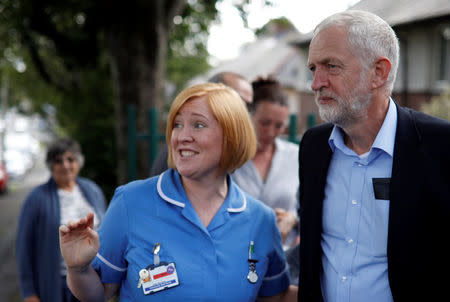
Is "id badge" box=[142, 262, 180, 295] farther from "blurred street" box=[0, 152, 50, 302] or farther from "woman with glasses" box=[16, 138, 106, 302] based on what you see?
"blurred street" box=[0, 152, 50, 302]

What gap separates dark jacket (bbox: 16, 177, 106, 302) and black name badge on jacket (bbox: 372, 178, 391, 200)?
270cm

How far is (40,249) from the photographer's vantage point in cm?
367

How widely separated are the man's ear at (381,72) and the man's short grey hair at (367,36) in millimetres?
22

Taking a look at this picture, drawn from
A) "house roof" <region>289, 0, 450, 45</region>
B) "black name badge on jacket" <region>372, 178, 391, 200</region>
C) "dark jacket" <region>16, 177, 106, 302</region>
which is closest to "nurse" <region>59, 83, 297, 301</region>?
"black name badge on jacket" <region>372, 178, 391, 200</region>

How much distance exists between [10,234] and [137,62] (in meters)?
6.10

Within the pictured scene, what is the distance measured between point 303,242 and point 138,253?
0.72 meters

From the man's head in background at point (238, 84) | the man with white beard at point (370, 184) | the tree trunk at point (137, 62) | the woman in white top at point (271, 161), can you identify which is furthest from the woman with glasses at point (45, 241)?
the tree trunk at point (137, 62)

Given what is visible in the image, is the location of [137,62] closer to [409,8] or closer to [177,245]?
[409,8]

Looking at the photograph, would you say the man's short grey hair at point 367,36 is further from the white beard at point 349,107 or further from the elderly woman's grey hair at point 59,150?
the elderly woman's grey hair at point 59,150

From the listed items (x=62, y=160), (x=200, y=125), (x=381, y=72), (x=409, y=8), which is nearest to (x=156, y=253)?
(x=200, y=125)

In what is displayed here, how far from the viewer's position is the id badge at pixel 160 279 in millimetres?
1847

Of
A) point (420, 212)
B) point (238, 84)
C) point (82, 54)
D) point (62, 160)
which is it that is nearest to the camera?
point (420, 212)

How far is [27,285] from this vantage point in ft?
12.0

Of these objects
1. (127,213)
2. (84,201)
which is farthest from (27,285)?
(127,213)
